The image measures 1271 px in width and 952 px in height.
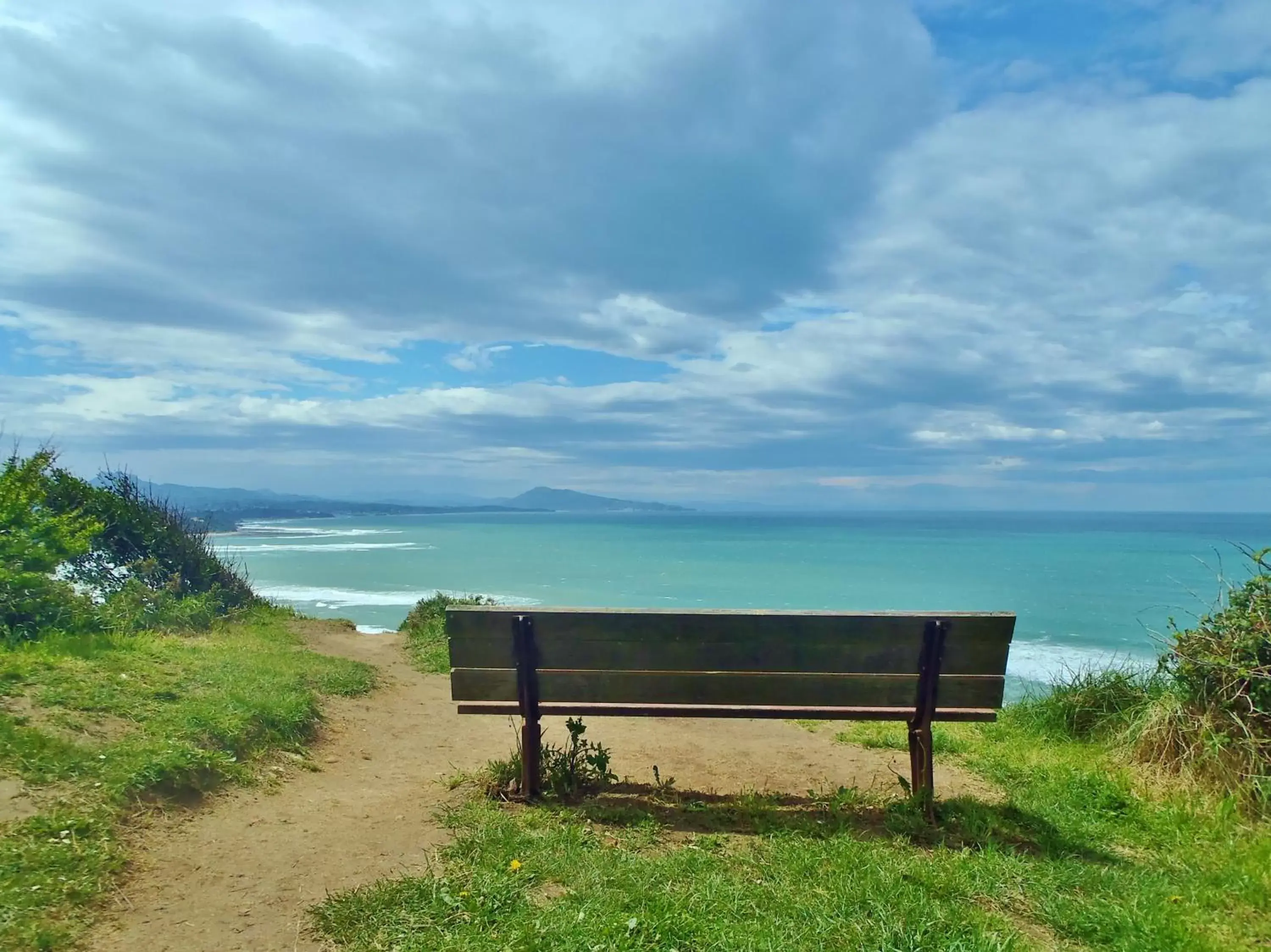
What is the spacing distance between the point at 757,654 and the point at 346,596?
25828 millimetres

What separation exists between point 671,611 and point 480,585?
1260 inches

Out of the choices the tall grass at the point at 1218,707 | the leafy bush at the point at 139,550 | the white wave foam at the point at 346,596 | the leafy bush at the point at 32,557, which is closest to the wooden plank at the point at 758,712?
the tall grass at the point at 1218,707

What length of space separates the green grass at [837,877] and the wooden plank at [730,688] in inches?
24.1

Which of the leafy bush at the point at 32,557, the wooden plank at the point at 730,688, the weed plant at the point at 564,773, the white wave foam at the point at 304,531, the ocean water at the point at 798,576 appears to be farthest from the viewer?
the white wave foam at the point at 304,531

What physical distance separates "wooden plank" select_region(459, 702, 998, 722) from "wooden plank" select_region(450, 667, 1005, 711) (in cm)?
3

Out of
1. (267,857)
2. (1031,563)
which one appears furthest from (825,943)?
(1031,563)

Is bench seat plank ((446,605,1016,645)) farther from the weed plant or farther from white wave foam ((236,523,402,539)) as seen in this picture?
white wave foam ((236,523,402,539))

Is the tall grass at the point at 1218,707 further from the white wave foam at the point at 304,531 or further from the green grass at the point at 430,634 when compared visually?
the white wave foam at the point at 304,531

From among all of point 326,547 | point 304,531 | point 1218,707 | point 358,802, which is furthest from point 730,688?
point 304,531

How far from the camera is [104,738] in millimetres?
4543

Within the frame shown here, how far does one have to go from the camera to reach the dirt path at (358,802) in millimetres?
3014

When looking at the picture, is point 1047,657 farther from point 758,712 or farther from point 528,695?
point 528,695

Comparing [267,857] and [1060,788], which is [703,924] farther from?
[1060,788]

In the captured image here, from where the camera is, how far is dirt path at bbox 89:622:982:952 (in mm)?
3014
